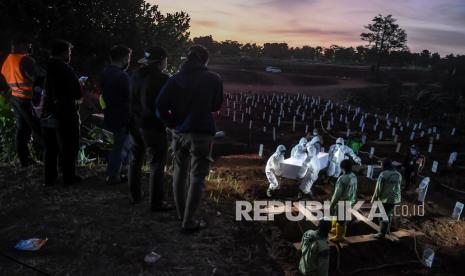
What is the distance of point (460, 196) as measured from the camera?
1160 centimetres

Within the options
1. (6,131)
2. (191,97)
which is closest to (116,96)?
(191,97)

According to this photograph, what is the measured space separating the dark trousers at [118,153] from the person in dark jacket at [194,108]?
137cm

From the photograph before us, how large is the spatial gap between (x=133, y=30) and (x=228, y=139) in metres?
7.71

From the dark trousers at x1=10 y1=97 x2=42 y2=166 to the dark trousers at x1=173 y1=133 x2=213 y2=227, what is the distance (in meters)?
2.84

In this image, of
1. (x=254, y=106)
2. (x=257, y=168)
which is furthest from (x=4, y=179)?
(x=254, y=106)

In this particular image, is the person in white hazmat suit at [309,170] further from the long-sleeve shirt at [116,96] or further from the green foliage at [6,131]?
the green foliage at [6,131]

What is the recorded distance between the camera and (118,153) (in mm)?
5340

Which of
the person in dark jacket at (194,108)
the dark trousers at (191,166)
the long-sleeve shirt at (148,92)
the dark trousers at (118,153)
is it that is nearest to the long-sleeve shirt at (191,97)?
the person in dark jacket at (194,108)

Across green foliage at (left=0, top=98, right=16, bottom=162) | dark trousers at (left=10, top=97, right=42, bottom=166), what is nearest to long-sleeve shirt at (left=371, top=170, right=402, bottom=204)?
dark trousers at (left=10, top=97, right=42, bottom=166)

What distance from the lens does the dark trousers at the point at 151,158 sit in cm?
435

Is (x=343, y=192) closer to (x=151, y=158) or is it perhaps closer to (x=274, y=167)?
(x=274, y=167)

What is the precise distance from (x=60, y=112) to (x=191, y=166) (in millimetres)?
2038

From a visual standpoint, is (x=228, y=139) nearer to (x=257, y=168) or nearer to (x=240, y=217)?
(x=257, y=168)

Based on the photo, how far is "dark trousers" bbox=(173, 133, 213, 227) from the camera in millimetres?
3882
